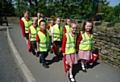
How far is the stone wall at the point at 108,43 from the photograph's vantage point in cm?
499

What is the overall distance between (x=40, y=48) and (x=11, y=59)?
77.4 inches

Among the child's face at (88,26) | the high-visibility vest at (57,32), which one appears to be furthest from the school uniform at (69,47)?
the high-visibility vest at (57,32)

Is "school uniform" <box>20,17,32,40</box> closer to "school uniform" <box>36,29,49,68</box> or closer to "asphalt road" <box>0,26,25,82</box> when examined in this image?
→ "asphalt road" <box>0,26,25,82</box>

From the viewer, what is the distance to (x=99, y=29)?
6.00 meters

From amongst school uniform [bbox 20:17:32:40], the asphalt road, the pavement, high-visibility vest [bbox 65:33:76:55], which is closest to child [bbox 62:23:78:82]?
high-visibility vest [bbox 65:33:76:55]

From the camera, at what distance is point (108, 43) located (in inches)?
209

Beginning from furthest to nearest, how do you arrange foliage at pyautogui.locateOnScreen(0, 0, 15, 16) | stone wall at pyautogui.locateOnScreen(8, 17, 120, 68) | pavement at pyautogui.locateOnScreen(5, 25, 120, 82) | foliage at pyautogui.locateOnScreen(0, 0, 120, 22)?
foliage at pyautogui.locateOnScreen(0, 0, 15, 16)
foliage at pyautogui.locateOnScreen(0, 0, 120, 22)
stone wall at pyautogui.locateOnScreen(8, 17, 120, 68)
pavement at pyautogui.locateOnScreen(5, 25, 120, 82)

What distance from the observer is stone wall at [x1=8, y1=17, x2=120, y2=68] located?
4.99 meters

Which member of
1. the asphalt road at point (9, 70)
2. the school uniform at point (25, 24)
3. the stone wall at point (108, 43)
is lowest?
the asphalt road at point (9, 70)

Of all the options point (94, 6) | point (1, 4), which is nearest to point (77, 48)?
point (94, 6)

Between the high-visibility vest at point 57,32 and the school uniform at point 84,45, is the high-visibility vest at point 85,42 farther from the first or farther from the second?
the high-visibility vest at point 57,32

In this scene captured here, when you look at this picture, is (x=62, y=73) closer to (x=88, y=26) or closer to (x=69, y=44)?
(x=69, y=44)

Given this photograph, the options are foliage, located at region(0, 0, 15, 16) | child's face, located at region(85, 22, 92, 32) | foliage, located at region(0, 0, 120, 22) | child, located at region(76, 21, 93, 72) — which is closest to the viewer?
child's face, located at region(85, 22, 92, 32)

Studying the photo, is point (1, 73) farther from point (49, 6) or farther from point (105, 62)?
point (49, 6)
